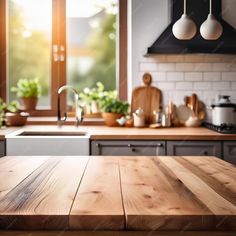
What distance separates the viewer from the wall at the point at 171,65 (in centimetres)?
412

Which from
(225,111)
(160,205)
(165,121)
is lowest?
(160,205)

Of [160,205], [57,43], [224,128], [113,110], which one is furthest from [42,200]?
[57,43]

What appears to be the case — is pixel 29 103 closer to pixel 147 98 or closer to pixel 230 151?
pixel 147 98

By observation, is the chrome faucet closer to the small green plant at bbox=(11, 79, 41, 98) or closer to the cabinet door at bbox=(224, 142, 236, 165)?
the small green plant at bbox=(11, 79, 41, 98)

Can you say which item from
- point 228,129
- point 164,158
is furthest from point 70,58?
point 164,158

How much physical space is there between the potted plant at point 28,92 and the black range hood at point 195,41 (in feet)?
4.46

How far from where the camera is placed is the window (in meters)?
4.39

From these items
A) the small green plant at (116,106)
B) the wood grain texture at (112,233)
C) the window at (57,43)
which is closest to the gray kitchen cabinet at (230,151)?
the small green plant at (116,106)

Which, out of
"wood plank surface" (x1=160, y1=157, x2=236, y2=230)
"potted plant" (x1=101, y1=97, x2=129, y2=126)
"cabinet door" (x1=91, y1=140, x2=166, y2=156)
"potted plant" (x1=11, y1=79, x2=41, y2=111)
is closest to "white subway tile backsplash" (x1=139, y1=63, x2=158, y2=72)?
"potted plant" (x1=101, y1=97, x2=129, y2=126)

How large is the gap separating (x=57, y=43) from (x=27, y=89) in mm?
578

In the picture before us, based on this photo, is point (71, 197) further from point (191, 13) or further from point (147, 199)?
point (191, 13)

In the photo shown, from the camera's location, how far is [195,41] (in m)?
3.76

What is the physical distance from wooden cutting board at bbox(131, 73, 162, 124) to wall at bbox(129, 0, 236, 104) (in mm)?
54

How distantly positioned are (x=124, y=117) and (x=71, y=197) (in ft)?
9.21
